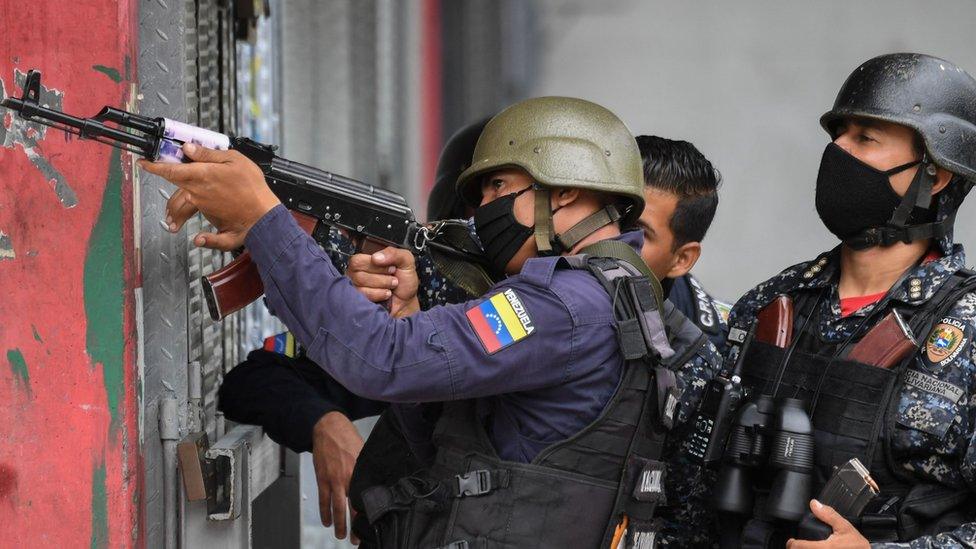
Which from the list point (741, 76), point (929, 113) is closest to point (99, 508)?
point (929, 113)

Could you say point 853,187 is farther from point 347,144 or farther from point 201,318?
point 347,144

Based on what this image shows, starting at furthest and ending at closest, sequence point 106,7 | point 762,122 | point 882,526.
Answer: point 762,122
point 882,526
point 106,7

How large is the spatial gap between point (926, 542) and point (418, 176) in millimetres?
3210

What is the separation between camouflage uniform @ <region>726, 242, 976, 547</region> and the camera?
2.09 metres

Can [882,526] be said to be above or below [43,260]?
below

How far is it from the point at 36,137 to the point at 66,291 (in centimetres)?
27

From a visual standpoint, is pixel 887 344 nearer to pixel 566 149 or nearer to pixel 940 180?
pixel 940 180

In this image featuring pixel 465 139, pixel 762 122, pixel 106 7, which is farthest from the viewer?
pixel 762 122

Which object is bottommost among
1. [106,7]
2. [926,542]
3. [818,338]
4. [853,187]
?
[926,542]

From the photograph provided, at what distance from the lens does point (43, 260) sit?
6.56 feet

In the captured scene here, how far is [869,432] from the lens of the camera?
219cm

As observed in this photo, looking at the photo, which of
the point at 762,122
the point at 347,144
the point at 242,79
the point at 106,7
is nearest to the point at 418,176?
the point at 347,144

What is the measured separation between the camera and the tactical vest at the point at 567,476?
200 cm

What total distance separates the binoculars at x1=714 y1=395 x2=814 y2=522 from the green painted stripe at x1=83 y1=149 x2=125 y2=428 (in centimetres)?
119
